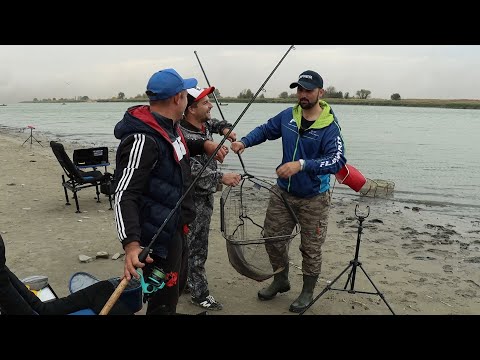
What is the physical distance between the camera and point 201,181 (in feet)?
13.5

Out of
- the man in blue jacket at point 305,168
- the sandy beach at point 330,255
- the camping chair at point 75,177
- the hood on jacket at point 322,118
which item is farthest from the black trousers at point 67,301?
the camping chair at point 75,177

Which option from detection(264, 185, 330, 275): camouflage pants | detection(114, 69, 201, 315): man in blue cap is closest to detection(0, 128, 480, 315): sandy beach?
detection(264, 185, 330, 275): camouflage pants

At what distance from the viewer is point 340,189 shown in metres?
13.0

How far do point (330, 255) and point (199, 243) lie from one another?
2.86 m

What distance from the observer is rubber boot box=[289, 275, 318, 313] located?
446 cm

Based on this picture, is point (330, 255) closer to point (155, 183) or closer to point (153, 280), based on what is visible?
point (153, 280)

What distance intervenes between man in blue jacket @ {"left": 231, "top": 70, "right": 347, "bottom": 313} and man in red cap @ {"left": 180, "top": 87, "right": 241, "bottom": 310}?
39 centimetres

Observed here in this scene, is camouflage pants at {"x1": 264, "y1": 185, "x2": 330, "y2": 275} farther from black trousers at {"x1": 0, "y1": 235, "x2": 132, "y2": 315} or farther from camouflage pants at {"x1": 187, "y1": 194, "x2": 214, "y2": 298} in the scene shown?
black trousers at {"x1": 0, "y1": 235, "x2": 132, "y2": 315}

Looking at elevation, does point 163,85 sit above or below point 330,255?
above

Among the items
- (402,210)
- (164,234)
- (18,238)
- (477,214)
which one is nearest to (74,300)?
(164,234)

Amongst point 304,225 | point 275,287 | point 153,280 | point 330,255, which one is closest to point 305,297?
point 275,287

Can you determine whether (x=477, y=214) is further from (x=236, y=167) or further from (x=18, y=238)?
(x=18, y=238)

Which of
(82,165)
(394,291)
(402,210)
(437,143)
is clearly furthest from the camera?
(437,143)

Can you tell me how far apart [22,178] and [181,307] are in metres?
8.93
